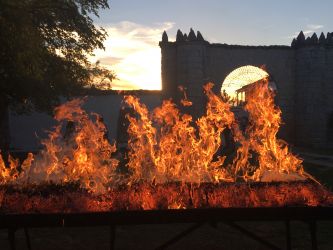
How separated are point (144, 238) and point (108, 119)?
17.3 meters

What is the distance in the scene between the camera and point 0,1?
1020 centimetres

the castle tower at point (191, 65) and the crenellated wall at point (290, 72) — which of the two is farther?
the crenellated wall at point (290, 72)

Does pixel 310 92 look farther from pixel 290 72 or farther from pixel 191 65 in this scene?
pixel 191 65

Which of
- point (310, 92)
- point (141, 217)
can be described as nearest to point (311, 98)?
point (310, 92)

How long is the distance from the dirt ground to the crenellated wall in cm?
1611

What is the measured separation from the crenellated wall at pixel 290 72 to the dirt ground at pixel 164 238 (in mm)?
16105

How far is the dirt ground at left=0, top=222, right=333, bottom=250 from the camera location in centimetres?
646

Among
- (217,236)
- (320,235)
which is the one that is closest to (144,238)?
(217,236)

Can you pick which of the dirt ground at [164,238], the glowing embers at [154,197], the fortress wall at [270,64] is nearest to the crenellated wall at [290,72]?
the fortress wall at [270,64]

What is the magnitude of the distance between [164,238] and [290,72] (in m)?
20.2

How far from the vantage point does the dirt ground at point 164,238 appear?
21.2ft

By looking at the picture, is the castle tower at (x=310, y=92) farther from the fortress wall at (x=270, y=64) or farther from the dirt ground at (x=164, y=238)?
the dirt ground at (x=164, y=238)

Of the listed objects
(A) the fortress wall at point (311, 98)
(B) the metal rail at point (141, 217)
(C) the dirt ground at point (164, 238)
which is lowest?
(C) the dirt ground at point (164, 238)

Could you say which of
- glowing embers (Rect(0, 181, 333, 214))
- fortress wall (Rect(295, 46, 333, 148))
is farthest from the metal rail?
fortress wall (Rect(295, 46, 333, 148))
